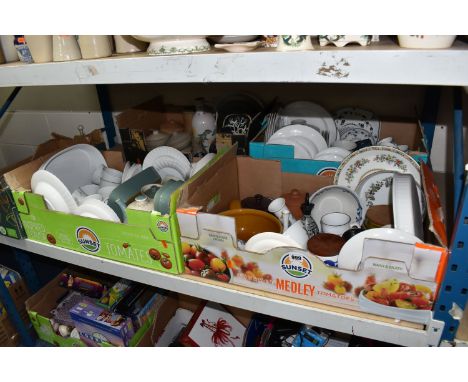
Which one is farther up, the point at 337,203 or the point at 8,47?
the point at 8,47

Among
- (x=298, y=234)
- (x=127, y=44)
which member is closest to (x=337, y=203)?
(x=298, y=234)

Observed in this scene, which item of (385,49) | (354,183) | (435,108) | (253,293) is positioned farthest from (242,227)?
(435,108)

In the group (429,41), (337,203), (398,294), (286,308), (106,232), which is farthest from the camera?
(337,203)

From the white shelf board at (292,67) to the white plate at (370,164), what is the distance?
0.37 meters

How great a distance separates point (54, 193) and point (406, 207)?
84cm

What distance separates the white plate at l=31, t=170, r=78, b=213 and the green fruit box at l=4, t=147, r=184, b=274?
4cm

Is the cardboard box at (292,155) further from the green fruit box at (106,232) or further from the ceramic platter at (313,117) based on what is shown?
the green fruit box at (106,232)

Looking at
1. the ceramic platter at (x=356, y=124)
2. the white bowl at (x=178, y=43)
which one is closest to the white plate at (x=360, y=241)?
the white bowl at (x=178, y=43)

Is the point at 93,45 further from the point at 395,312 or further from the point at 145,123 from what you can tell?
the point at 395,312

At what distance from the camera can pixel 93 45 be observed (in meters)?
0.79

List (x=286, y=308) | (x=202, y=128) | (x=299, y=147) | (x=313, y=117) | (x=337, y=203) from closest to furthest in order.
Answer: (x=286, y=308)
(x=337, y=203)
(x=299, y=147)
(x=313, y=117)
(x=202, y=128)

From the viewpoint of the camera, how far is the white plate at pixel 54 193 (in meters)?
0.94

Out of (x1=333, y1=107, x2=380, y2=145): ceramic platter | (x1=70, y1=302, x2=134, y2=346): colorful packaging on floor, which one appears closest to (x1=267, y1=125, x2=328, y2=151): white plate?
(x1=333, y1=107, x2=380, y2=145): ceramic platter

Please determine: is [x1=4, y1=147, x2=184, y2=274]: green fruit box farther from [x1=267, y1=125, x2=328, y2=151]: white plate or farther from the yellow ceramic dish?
[x1=267, y1=125, x2=328, y2=151]: white plate
